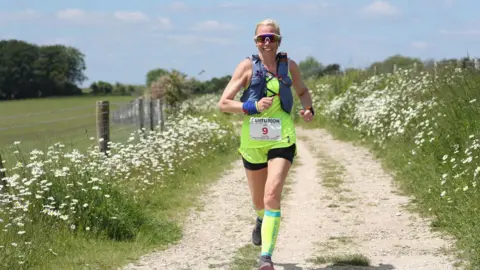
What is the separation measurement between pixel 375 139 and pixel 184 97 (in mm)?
16203

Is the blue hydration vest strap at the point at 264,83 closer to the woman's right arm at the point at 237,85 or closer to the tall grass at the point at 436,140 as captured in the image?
the woman's right arm at the point at 237,85

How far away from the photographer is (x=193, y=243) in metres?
7.73

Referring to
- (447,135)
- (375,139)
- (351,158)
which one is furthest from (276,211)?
(375,139)

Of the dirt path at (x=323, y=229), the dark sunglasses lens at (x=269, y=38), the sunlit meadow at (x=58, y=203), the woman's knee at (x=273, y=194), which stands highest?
the dark sunglasses lens at (x=269, y=38)

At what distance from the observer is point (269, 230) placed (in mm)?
5773

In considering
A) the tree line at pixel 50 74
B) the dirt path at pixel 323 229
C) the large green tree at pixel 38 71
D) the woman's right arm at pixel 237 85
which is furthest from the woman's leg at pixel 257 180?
the large green tree at pixel 38 71

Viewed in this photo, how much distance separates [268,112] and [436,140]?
5545 millimetres

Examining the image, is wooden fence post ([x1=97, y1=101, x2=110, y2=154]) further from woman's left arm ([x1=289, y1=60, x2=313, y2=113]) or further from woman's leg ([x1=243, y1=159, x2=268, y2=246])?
woman's left arm ([x1=289, y1=60, x2=313, y2=113])

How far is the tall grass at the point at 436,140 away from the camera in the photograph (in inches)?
292

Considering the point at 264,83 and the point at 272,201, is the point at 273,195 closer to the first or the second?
the point at 272,201

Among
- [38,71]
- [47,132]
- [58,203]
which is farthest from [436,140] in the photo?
[38,71]

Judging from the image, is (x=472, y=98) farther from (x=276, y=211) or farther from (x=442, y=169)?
(x=276, y=211)

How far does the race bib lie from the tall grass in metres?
2.00

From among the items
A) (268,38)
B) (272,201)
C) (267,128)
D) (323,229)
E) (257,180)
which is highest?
(268,38)
